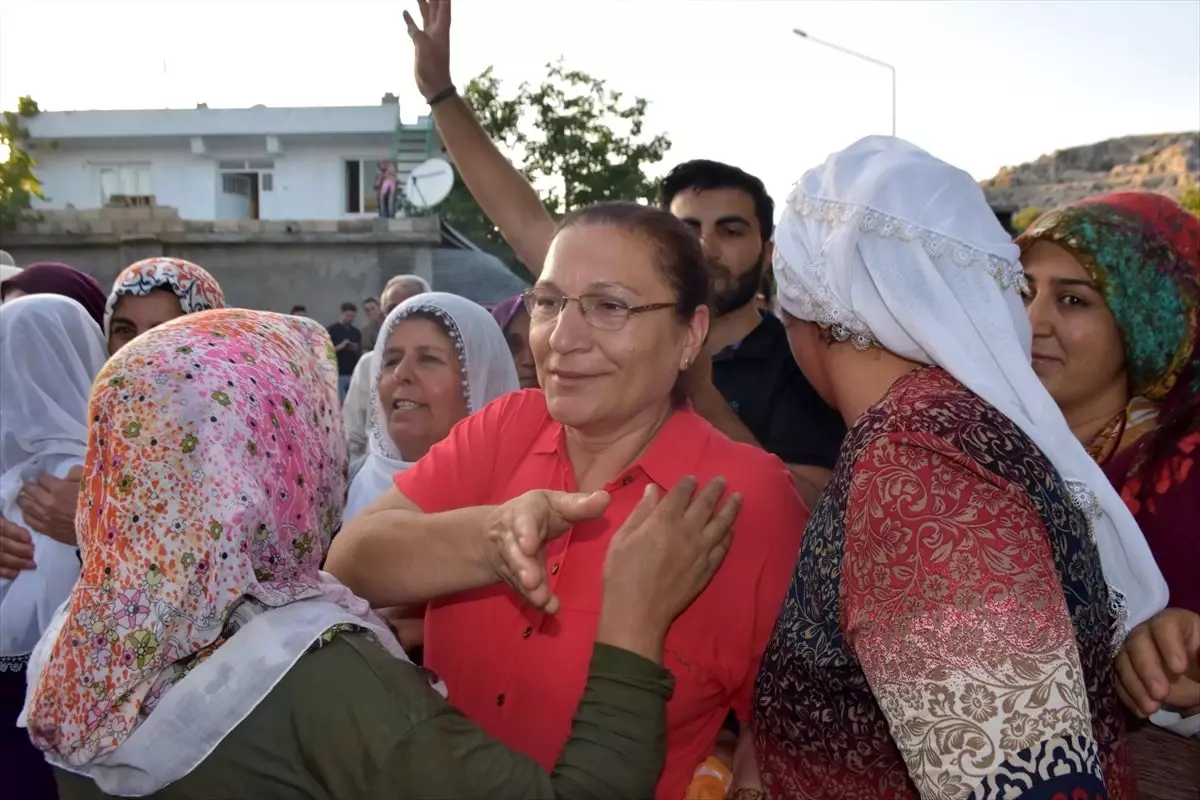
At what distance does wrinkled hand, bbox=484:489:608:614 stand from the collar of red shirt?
427 mm

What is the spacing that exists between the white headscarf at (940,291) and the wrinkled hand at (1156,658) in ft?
0.10

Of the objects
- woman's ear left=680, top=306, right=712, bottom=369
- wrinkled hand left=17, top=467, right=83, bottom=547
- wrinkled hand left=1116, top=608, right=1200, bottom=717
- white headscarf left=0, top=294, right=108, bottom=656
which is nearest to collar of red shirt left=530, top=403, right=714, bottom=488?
woman's ear left=680, top=306, right=712, bottom=369

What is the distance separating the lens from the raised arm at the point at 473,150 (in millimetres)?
3467

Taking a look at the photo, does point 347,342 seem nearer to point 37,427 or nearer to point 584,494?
point 37,427

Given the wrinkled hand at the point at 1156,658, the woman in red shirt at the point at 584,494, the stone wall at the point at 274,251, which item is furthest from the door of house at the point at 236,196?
the wrinkled hand at the point at 1156,658

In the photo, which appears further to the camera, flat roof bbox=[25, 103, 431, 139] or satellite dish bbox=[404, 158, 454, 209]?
flat roof bbox=[25, 103, 431, 139]

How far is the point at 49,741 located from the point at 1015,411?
1.62 m

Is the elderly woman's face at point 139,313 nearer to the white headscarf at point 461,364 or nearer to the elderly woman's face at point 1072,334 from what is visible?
the white headscarf at point 461,364

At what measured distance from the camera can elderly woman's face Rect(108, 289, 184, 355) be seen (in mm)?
3488

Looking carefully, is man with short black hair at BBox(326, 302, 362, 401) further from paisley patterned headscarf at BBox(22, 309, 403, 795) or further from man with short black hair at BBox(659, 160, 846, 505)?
paisley patterned headscarf at BBox(22, 309, 403, 795)

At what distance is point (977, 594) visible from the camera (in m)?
1.31

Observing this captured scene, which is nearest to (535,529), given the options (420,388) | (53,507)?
(420,388)

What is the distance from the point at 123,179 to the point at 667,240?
35.1 m

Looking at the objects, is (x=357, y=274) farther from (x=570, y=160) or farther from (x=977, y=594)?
(x=977, y=594)
